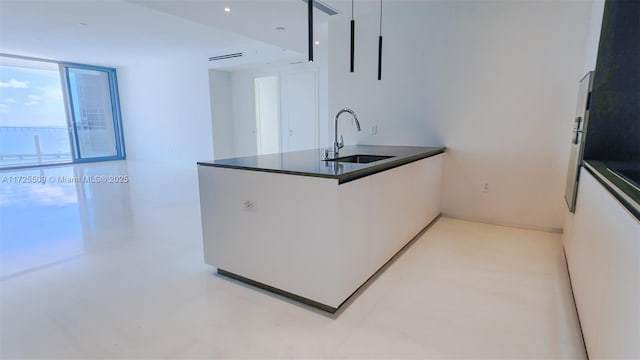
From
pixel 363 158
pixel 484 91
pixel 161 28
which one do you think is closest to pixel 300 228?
pixel 363 158

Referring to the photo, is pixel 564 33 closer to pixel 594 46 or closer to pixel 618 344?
pixel 594 46

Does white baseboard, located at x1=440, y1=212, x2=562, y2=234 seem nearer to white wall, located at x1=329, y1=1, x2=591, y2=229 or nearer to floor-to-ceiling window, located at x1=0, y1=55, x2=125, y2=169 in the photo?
white wall, located at x1=329, y1=1, x2=591, y2=229

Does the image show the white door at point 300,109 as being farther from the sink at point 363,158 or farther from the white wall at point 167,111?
the sink at point 363,158

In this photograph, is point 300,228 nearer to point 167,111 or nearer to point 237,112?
point 237,112

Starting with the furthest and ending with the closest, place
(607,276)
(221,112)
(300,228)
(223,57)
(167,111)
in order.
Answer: (167,111)
(221,112)
(223,57)
(300,228)
(607,276)

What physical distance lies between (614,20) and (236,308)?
3.00 metres

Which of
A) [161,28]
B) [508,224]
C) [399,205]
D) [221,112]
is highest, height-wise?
[161,28]

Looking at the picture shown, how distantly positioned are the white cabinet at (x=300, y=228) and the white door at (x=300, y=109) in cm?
405

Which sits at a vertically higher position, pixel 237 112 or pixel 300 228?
pixel 237 112

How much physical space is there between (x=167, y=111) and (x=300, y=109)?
3769 millimetres

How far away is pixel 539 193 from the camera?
3.40 metres

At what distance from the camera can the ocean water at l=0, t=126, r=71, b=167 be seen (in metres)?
7.79

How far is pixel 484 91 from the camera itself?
138 inches

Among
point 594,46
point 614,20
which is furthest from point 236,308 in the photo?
point 594,46
